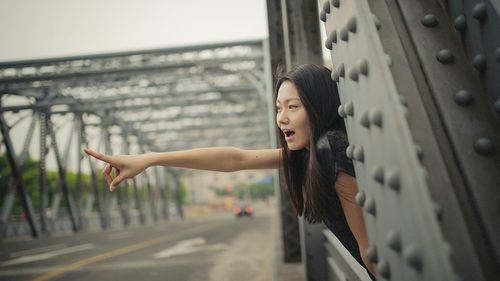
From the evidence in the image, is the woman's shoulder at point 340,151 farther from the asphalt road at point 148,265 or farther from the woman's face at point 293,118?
the asphalt road at point 148,265

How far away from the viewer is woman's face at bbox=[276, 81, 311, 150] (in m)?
1.42

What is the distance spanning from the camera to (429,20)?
0.99 meters

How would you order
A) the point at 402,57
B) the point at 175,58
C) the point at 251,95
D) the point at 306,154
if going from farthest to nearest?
the point at 251,95 → the point at 175,58 → the point at 306,154 → the point at 402,57

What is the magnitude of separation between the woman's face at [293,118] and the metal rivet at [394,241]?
77 centimetres

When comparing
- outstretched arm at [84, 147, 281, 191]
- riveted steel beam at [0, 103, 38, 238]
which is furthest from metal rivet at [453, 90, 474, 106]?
riveted steel beam at [0, 103, 38, 238]

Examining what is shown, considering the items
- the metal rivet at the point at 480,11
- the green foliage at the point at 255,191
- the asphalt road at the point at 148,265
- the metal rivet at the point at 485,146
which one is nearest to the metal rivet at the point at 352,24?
the metal rivet at the point at 480,11

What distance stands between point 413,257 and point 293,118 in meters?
0.90

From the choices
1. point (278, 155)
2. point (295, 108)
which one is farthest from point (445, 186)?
point (278, 155)

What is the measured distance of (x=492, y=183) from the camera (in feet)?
2.74

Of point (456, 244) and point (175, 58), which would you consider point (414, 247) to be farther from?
point (175, 58)

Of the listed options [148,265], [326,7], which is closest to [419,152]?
[326,7]

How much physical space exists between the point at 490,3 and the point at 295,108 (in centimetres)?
77

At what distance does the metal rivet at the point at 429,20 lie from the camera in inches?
39.1

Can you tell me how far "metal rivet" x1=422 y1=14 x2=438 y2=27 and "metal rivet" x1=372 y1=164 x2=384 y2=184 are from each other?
1.81ft
